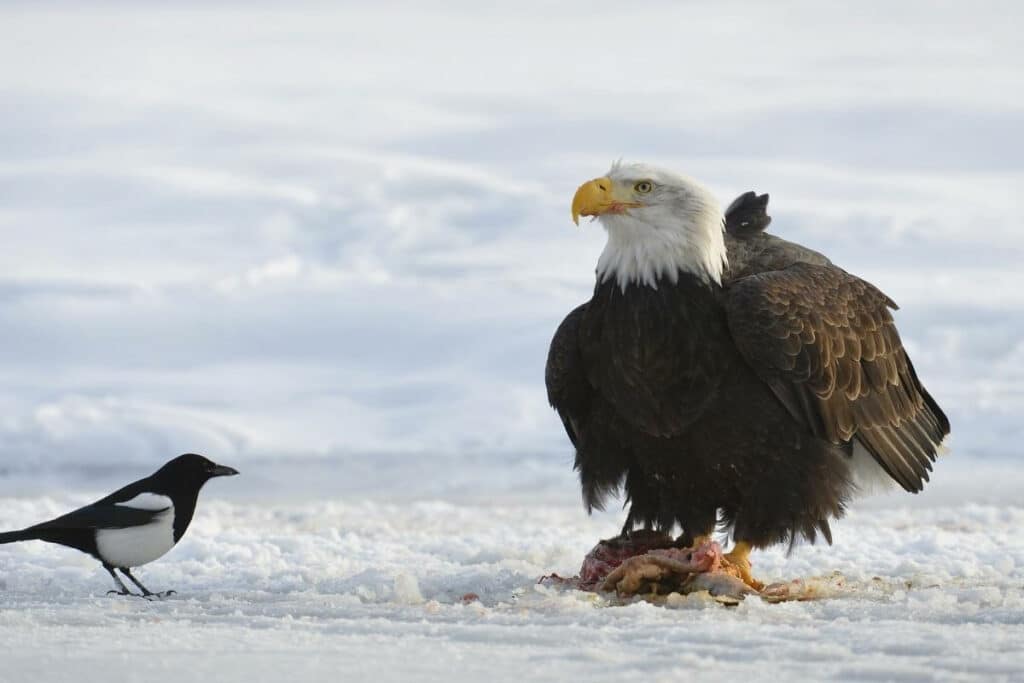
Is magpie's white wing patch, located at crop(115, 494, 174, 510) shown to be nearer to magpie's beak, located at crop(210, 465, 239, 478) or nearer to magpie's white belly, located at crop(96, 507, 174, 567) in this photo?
magpie's white belly, located at crop(96, 507, 174, 567)

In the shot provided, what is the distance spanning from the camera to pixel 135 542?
791cm

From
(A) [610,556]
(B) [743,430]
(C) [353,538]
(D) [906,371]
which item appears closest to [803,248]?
(D) [906,371]

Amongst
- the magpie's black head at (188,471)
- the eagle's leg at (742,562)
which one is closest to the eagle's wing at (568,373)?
the eagle's leg at (742,562)

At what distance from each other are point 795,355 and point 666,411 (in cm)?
68

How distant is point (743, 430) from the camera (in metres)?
7.41

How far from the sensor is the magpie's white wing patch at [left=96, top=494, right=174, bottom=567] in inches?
312

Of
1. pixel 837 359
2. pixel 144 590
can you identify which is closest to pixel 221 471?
pixel 144 590

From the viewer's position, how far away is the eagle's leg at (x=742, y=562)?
24.5ft

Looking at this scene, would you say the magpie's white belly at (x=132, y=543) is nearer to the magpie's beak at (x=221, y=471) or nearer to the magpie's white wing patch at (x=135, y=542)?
the magpie's white wing patch at (x=135, y=542)

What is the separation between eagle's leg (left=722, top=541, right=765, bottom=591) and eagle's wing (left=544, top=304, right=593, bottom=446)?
104 cm

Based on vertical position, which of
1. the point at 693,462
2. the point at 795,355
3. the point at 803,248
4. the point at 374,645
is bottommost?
the point at 374,645

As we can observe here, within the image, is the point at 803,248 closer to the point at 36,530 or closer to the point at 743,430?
the point at 743,430

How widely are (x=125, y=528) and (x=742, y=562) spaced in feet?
10.3

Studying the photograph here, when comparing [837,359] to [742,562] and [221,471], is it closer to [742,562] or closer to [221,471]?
[742,562]
